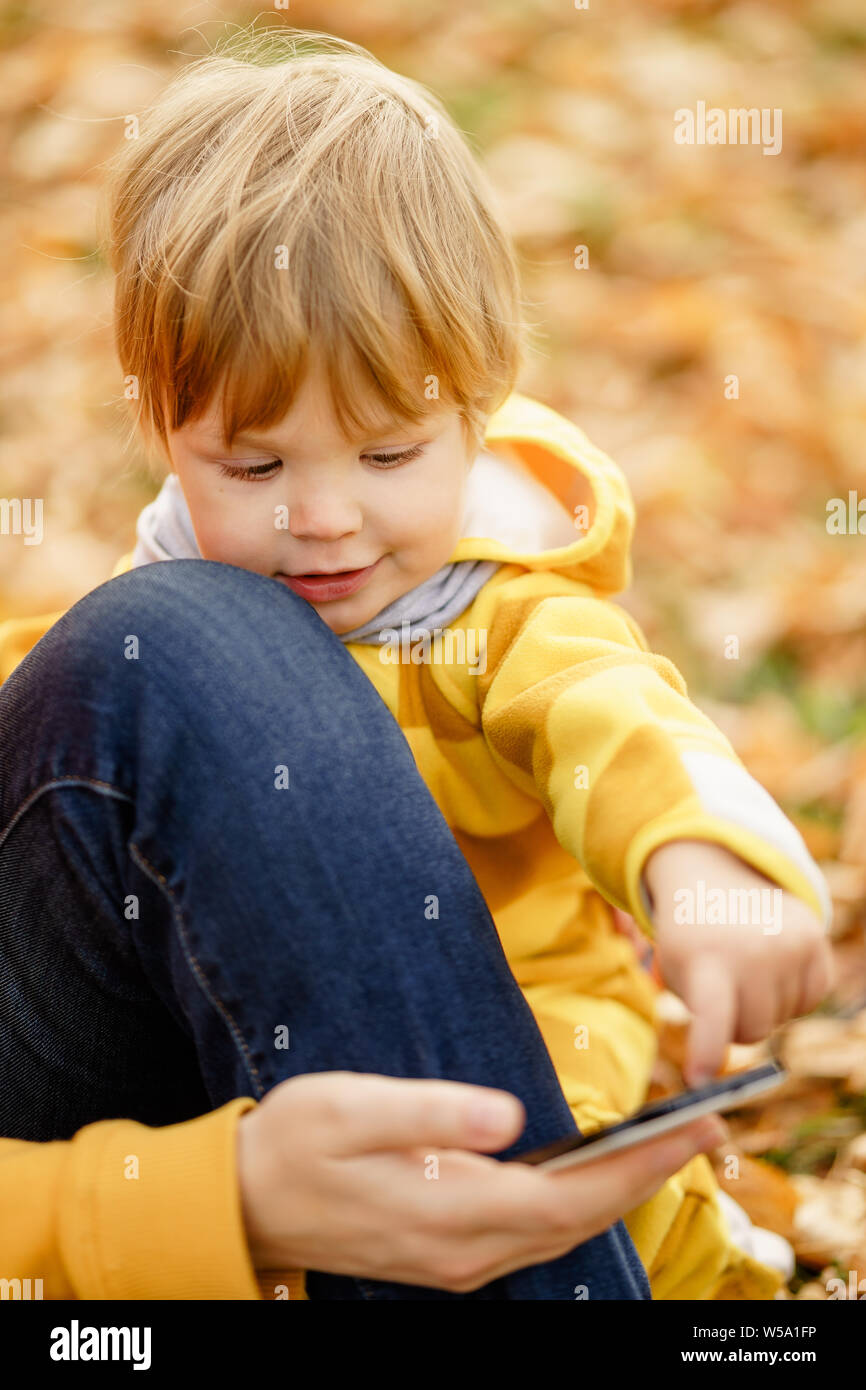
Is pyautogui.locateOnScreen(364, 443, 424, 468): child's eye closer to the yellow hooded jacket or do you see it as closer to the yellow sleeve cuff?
the yellow hooded jacket

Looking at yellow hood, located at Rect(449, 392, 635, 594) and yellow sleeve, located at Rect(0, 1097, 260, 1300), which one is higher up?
yellow hood, located at Rect(449, 392, 635, 594)

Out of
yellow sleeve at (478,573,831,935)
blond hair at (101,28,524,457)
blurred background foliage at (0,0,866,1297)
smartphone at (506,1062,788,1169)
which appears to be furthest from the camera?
blurred background foliage at (0,0,866,1297)

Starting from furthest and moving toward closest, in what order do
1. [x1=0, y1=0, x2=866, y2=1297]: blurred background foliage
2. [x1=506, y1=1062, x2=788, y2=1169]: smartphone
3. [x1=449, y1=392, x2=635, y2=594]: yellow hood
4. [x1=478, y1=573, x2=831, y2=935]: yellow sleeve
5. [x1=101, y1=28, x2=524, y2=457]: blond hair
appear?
1. [x1=0, y1=0, x2=866, y2=1297]: blurred background foliage
2. [x1=449, y1=392, x2=635, y2=594]: yellow hood
3. [x1=101, y1=28, x2=524, y2=457]: blond hair
4. [x1=478, y1=573, x2=831, y2=935]: yellow sleeve
5. [x1=506, y1=1062, x2=788, y2=1169]: smartphone

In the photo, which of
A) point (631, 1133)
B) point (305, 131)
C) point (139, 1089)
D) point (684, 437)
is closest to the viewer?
point (631, 1133)

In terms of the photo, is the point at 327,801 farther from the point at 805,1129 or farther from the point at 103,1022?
the point at 805,1129

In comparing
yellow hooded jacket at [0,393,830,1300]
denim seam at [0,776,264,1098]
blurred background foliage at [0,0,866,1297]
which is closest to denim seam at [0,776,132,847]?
denim seam at [0,776,264,1098]

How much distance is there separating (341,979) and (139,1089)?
239 mm

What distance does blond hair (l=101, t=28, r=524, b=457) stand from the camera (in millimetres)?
1069

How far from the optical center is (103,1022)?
983 mm

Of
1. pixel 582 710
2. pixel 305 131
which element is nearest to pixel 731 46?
pixel 305 131

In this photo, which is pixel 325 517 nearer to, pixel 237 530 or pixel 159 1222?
pixel 237 530

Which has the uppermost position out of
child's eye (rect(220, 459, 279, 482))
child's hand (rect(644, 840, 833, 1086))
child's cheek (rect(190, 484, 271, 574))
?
child's eye (rect(220, 459, 279, 482))

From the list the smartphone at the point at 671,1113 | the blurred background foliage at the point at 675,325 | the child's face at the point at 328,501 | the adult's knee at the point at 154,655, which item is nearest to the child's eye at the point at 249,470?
the child's face at the point at 328,501
